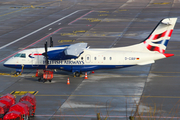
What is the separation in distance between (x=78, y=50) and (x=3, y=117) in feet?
42.8

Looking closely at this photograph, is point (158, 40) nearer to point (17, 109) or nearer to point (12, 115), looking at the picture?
point (17, 109)

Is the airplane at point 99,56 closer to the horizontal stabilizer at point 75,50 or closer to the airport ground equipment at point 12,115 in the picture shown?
the horizontal stabilizer at point 75,50

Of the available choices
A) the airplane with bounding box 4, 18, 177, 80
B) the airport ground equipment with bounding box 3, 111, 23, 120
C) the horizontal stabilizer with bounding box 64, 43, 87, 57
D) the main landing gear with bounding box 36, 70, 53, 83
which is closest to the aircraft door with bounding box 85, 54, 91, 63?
the airplane with bounding box 4, 18, 177, 80

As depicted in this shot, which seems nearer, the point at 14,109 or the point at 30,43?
the point at 14,109

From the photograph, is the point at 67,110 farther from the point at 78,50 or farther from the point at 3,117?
the point at 78,50

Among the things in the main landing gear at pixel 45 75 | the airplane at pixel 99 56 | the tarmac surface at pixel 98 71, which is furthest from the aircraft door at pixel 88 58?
the main landing gear at pixel 45 75

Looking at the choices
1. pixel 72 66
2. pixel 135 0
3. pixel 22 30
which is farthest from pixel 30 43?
pixel 135 0

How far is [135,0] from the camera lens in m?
101

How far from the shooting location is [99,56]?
33000 millimetres

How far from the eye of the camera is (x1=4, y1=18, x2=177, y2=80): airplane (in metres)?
32.3

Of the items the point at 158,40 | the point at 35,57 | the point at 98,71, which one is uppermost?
the point at 158,40

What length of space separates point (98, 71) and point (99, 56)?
147 inches

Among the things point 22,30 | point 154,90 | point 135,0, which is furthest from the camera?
point 135,0

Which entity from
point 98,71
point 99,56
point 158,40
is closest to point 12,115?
point 99,56
